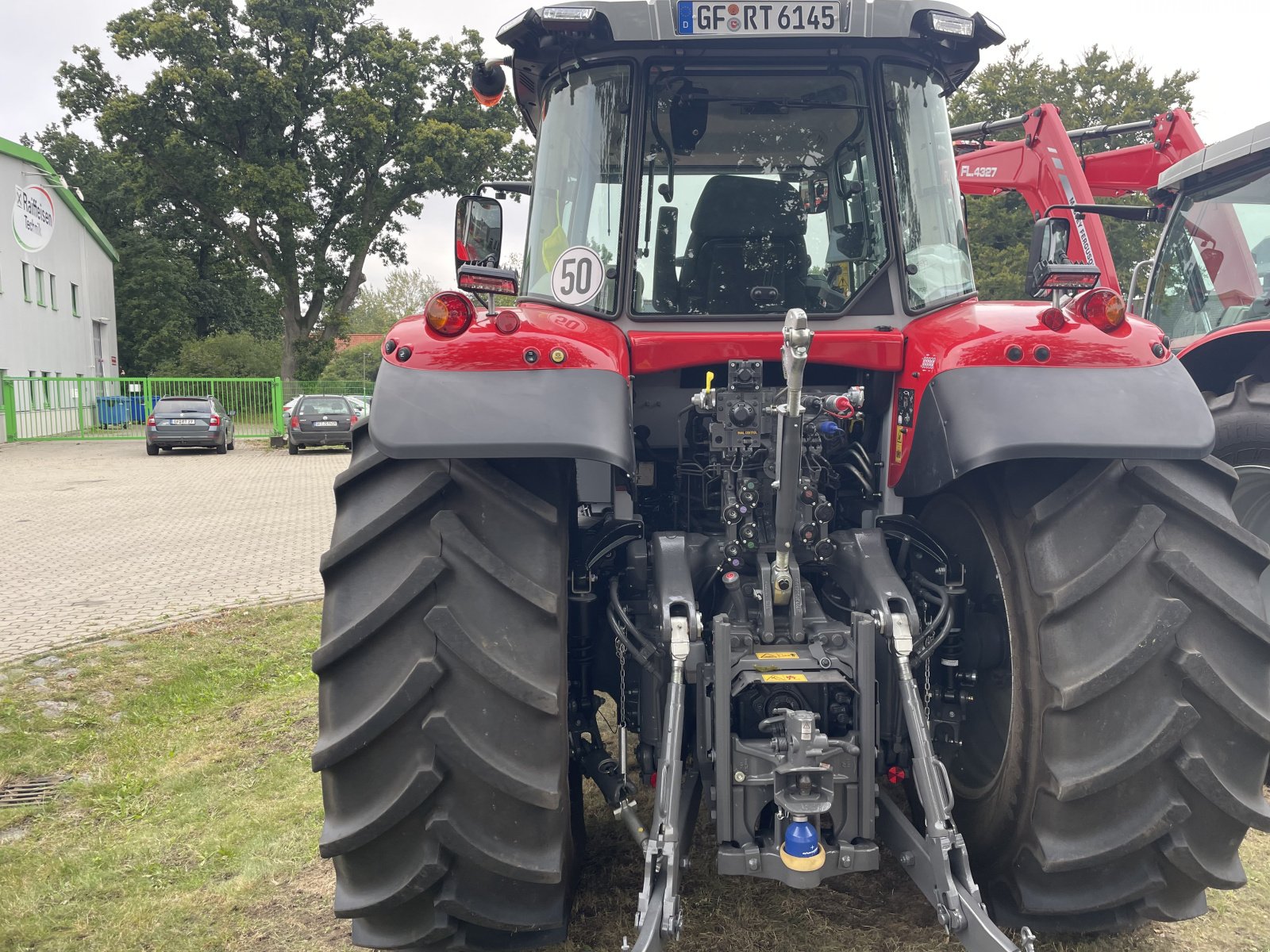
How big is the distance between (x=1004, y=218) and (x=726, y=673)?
89.9 feet

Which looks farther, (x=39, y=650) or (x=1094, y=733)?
(x=39, y=650)

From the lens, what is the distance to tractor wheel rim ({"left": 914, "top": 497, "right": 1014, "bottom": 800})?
2.75m

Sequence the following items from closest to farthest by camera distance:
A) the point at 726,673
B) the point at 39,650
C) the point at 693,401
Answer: the point at 726,673 → the point at 693,401 → the point at 39,650

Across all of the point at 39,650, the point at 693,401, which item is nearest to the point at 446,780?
the point at 693,401

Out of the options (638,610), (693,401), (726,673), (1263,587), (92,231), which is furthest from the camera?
(92,231)

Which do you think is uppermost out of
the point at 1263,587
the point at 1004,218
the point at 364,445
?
the point at 1004,218

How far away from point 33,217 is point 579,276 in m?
33.9

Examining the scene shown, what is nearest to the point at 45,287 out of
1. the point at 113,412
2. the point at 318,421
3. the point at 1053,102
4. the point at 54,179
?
the point at 54,179

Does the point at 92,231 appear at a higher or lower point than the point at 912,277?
higher

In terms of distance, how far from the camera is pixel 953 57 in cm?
311

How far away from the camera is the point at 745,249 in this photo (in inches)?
123

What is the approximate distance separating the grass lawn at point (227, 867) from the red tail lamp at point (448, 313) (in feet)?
6.08

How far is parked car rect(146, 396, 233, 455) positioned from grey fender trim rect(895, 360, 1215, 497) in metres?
24.0

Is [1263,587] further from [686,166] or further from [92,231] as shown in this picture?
[92,231]
